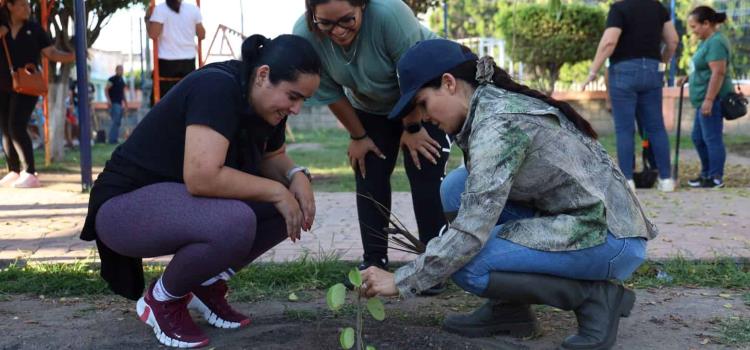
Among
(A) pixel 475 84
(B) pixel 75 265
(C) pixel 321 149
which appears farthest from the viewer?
(C) pixel 321 149

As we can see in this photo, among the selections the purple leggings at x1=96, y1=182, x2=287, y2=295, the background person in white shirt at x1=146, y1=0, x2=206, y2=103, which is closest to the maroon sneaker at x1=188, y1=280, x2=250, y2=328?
the purple leggings at x1=96, y1=182, x2=287, y2=295

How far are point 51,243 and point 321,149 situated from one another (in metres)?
8.52

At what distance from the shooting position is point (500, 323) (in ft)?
11.3

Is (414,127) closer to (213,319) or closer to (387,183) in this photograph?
(387,183)

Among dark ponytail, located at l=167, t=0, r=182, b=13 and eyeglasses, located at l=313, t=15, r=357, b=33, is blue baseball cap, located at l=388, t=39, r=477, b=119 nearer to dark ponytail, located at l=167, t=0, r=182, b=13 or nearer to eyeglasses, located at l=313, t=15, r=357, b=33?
eyeglasses, located at l=313, t=15, r=357, b=33

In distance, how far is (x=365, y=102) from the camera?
4.15 m

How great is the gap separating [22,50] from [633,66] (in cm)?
563

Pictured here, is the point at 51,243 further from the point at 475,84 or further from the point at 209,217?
the point at 475,84

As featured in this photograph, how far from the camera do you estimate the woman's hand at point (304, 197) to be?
11.3 ft

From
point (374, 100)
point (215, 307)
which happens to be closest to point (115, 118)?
point (374, 100)

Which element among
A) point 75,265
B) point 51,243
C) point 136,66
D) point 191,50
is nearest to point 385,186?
point 75,265

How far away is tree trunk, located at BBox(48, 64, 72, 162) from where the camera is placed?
11898 millimetres

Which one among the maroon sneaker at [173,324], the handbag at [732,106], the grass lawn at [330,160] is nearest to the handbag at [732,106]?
the handbag at [732,106]

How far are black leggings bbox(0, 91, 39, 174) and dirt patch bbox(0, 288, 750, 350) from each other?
4.77 meters
